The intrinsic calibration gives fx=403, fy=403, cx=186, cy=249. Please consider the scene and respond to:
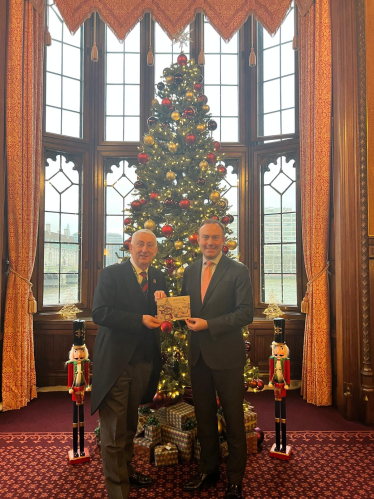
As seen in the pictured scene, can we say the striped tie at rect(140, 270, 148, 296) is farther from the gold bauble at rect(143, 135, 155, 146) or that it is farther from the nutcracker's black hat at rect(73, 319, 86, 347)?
the gold bauble at rect(143, 135, 155, 146)

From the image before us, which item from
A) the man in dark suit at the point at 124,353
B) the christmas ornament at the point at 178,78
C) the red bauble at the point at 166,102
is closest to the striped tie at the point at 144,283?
the man in dark suit at the point at 124,353

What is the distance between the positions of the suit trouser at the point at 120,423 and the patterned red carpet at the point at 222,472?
0.43 m

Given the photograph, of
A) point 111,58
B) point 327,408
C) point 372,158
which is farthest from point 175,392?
point 111,58

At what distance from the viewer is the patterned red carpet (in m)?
2.69

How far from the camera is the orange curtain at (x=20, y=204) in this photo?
4523 millimetres

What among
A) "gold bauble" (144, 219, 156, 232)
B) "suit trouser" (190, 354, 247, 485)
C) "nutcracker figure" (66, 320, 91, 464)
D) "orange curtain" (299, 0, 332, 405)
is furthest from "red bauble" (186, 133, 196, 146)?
"suit trouser" (190, 354, 247, 485)

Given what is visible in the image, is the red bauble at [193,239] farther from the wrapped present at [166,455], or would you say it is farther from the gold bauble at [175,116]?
the wrapped present at [166,455]

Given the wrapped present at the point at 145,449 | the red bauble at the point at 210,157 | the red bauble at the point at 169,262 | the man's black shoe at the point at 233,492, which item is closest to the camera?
the man's black shoe at the point at 233,492

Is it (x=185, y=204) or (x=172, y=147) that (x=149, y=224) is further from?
(x=172, y=147)

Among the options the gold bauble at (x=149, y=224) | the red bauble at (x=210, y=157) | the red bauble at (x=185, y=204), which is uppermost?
the red bauble at (x=210, y=157)

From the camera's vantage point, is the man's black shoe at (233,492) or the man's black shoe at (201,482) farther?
the man's black shoe at (201,482)

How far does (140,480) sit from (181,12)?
17.0ft

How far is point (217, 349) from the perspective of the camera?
8.56 ft

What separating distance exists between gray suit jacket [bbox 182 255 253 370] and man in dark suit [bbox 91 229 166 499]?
27 centimetres
